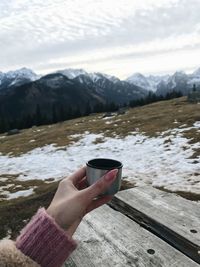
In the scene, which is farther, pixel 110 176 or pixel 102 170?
pixel 102 170

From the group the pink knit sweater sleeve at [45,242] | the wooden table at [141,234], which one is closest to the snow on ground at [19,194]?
the wooden table at [141,234]


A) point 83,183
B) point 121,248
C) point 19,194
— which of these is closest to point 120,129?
Result: point 19,194

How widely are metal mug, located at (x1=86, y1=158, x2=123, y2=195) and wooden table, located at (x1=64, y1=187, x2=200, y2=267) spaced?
0.88 meters

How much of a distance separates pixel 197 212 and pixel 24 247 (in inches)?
99.9

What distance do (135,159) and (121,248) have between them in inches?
590

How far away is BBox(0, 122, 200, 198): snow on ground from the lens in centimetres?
1348

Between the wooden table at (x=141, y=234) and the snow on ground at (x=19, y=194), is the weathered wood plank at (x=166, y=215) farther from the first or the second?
the snow on ground at (x=19, y=194)

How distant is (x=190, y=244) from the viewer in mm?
3449

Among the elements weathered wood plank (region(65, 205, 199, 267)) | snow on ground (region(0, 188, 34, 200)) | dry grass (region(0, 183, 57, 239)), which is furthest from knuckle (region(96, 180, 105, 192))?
snow on ground (region(0, 188, 34, 200))

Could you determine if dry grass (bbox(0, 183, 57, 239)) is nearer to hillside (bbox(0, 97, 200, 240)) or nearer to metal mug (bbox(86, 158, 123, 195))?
hillside (bbox(0, 97, 200, 240))

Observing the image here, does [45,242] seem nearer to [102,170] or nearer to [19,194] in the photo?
[102,170]

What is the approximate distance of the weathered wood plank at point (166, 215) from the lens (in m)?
3.55

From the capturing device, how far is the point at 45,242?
2123 millimetres

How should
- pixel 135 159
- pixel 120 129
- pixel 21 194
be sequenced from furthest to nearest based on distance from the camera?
pixel 120 129
pixel 135 159
pixel 21 194
